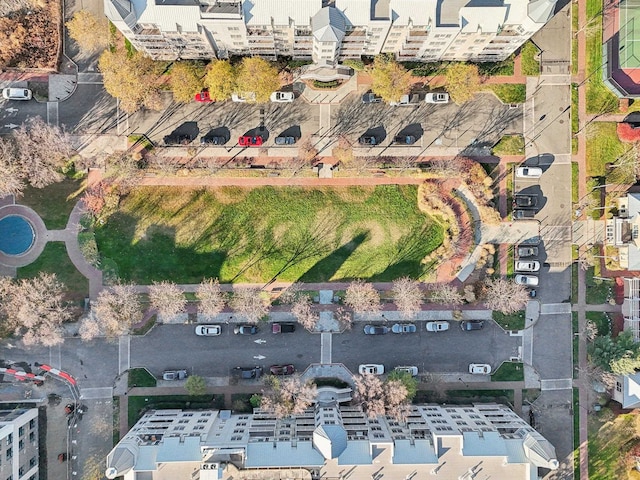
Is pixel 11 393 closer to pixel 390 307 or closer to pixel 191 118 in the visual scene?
pixel 191 118

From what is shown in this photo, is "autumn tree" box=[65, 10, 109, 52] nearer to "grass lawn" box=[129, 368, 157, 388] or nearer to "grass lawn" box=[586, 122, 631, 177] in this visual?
"grass lawn" box=[129, 368, 157, 388]

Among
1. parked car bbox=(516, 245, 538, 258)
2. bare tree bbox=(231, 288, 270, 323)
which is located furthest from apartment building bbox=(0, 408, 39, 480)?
parked car bbox=(516, 245, 538, 258)

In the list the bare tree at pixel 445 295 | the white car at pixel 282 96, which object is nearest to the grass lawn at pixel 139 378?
the bare tree at pixel 445 295

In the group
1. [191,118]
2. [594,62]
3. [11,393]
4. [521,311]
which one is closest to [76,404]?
[11,393]

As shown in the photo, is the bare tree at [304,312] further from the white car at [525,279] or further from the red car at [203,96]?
the red car at [203,96]

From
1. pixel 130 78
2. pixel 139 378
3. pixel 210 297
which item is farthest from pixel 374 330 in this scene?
pixel 130 78

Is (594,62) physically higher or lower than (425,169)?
higher
